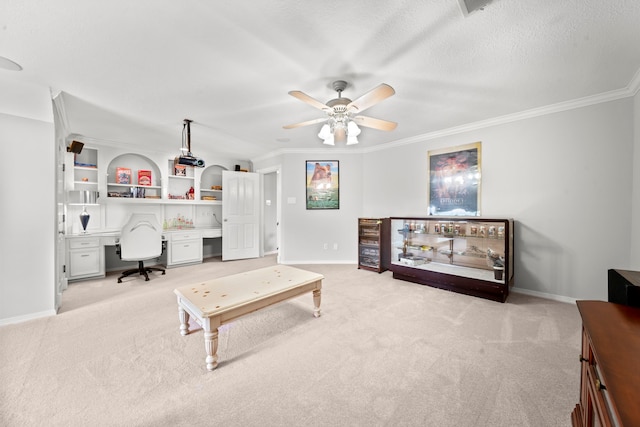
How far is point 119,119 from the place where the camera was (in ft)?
10.9

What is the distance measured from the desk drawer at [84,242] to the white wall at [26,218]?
1471mm

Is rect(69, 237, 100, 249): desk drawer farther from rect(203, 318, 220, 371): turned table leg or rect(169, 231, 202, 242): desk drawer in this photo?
rect(203, 318, 220, 371): turned table leg

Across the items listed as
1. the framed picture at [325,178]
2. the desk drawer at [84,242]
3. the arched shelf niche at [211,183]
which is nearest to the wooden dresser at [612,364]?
the framed picture at [325,178]

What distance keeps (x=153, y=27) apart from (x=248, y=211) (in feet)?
13.6

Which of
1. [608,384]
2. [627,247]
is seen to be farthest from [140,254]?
[627,247]

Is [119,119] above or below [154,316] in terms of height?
above

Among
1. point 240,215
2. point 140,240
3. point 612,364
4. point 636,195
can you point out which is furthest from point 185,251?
point 636,195

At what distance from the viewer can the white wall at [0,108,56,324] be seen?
242 centimetres

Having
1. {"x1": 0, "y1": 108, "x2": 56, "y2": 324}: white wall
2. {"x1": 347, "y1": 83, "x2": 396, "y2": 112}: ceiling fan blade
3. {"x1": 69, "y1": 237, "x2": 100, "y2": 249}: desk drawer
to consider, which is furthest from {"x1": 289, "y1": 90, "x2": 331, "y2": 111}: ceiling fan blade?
{"x1": 69, "y1": 237, "x2": 100, "y2": 249}: desk drawer

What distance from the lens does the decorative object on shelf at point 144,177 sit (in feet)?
15.9

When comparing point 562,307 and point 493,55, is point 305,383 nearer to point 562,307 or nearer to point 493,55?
point 493,55

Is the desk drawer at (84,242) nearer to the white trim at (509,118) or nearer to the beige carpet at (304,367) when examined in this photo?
the beige carpet at (304,367)

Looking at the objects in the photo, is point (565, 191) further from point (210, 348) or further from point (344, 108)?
point (210, 348)

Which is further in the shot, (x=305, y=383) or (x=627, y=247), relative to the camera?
(x=627, y=247)
